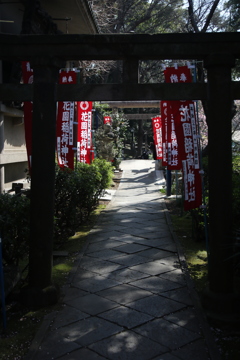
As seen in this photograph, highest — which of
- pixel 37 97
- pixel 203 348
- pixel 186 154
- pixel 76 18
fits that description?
pixel 76 18

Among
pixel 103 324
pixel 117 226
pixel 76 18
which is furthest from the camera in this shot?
pixel 76 18

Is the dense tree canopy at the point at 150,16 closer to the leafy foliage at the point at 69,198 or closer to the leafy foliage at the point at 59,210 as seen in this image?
the leafy foliage at the point at 59,210

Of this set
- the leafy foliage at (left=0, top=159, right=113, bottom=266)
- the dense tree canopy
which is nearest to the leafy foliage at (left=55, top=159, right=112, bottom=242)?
the leafy foliage at (left=0, top=159, right=113, bottom=266)

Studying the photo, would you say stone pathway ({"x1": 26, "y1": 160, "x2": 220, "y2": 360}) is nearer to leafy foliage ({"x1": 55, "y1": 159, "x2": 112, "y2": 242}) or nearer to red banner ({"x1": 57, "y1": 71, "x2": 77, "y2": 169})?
leafy foliage ({"x1": 55, "y1": 159, "x2": 112, "y2": 242})

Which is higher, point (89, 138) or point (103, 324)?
point (89, 138)

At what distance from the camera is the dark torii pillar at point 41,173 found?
A: 4.63 meters

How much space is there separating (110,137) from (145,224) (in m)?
12.1

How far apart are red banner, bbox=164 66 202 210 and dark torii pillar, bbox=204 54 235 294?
216cm

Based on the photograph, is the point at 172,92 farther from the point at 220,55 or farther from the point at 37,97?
the point at 37,97

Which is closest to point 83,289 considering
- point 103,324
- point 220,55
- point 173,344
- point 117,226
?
point 103,324

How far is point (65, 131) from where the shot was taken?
8.40m

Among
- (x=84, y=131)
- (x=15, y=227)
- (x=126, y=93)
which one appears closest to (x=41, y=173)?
(x=15, y=227)

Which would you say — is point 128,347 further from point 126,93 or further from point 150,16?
point 150,16

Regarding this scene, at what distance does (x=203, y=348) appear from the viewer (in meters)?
3.71
